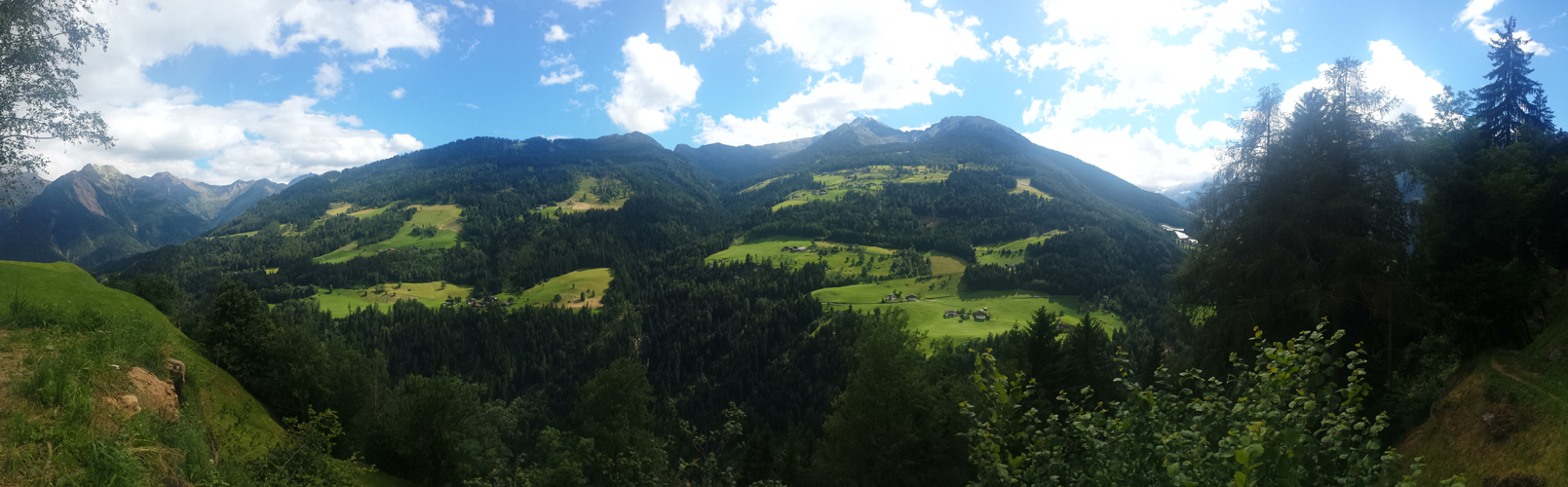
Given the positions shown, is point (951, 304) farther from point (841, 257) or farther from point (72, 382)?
point (72, 382)

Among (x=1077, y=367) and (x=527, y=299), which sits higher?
(x=1077, y=367)

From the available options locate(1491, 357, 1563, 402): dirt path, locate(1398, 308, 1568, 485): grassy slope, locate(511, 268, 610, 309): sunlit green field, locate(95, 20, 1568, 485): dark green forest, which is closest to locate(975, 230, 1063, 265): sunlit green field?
locate(95, 20, 1568, 485): dark green forest

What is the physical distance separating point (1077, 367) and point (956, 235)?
15062cm

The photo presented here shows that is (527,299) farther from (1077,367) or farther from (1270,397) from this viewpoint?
(1270,397)

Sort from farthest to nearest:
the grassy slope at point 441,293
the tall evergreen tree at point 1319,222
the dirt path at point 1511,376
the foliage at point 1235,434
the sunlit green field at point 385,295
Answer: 1. the grassy slope at point 441,293
2. the sunlit green field at point 385,295
3. the tall evergreen tree at point 1319,222
4. the dirt path at point 1511,376
5. the foliage at point 1235,434

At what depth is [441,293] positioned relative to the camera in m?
169

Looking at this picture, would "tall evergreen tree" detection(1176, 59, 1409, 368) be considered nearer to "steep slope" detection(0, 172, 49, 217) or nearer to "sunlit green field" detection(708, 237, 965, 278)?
"steep slope" detection(0, 172, 49, 217)

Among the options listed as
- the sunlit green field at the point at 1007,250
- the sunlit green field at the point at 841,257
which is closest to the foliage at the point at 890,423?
the sunlit green field at the point at 841,257

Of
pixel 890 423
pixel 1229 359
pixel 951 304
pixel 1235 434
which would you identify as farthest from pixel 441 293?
pixel 1235 434

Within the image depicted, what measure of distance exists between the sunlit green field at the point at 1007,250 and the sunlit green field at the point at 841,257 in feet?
26.8

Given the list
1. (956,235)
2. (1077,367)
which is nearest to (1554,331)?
(1077,367)

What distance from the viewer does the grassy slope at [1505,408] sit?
13.3 meters

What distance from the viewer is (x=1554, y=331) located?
16.7 metres

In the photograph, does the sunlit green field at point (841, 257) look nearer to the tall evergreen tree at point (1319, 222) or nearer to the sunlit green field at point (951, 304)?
the sunlit green field at point (951, 304)
